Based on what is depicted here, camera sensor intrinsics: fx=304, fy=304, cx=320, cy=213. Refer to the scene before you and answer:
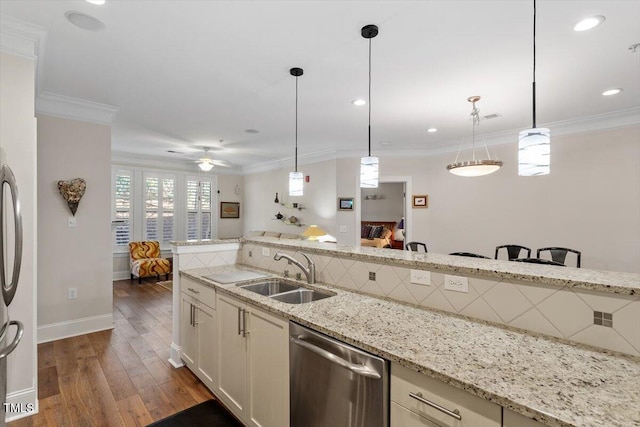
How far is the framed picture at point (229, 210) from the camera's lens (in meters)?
8.34

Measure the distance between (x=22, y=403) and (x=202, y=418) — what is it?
136cm

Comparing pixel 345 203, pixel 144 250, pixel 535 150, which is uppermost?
pixel 535 150

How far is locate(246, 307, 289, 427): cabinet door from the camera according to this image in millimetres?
1696

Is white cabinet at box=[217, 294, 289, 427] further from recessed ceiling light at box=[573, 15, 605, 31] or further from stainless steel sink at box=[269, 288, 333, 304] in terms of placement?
recessed ceiling light at box=[573, 15, 605, 31]

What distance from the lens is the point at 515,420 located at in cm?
90

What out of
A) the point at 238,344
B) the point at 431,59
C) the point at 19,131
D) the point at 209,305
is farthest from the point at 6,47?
the point at 431,59

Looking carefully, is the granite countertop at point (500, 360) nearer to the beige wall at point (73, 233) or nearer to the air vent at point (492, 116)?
the beige wall at point (73, 233)

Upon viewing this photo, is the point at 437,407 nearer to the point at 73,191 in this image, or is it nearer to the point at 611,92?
the point at 611,92

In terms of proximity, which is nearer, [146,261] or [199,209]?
[146,261]

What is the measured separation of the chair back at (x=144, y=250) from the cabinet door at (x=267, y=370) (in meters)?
5.59

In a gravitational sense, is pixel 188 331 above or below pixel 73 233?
below

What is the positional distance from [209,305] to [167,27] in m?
2.04

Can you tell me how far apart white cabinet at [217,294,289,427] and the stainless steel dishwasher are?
99 mm

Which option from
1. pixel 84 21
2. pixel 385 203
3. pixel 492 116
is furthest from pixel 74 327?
pixel 385 203
